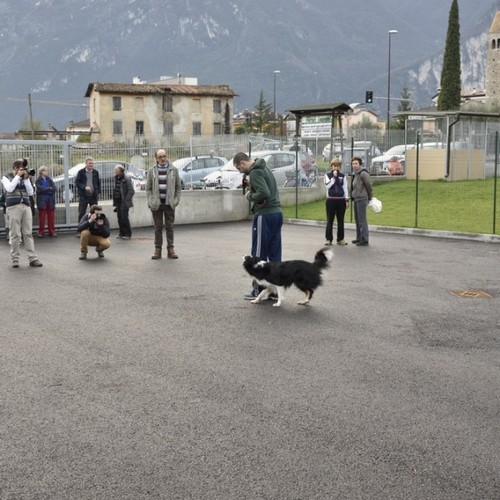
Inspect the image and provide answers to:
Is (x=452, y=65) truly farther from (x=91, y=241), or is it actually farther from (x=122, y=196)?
(x=91, y=241)

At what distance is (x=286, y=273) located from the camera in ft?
32.1

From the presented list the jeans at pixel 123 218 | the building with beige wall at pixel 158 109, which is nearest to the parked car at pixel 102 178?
the jeans at pixel 123 218

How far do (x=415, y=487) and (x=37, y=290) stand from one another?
788cm

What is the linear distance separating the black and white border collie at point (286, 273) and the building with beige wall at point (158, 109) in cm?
8056

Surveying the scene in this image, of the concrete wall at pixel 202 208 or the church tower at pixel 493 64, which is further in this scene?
the church tower at pixel 493 64

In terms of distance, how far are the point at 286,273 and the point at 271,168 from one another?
17165 mm

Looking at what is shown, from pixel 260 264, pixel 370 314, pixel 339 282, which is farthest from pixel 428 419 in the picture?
pixel 339 282

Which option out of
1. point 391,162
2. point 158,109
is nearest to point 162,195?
point 391,162

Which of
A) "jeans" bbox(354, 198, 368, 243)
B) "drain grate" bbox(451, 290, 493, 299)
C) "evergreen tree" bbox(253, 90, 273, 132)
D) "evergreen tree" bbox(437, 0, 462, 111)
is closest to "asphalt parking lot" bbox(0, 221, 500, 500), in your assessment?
"drain grate" bbox(451, 290, 493, 299)

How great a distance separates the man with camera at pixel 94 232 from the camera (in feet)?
47.8

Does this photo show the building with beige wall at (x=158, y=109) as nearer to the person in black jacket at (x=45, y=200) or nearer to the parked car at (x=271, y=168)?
the parked car at (x=271, y=168)

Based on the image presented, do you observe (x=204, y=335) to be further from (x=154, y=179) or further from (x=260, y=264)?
(x=154, y=179)

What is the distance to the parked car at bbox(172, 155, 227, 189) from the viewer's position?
2548 cm

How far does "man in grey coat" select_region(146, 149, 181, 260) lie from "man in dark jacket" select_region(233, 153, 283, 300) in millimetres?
4339
